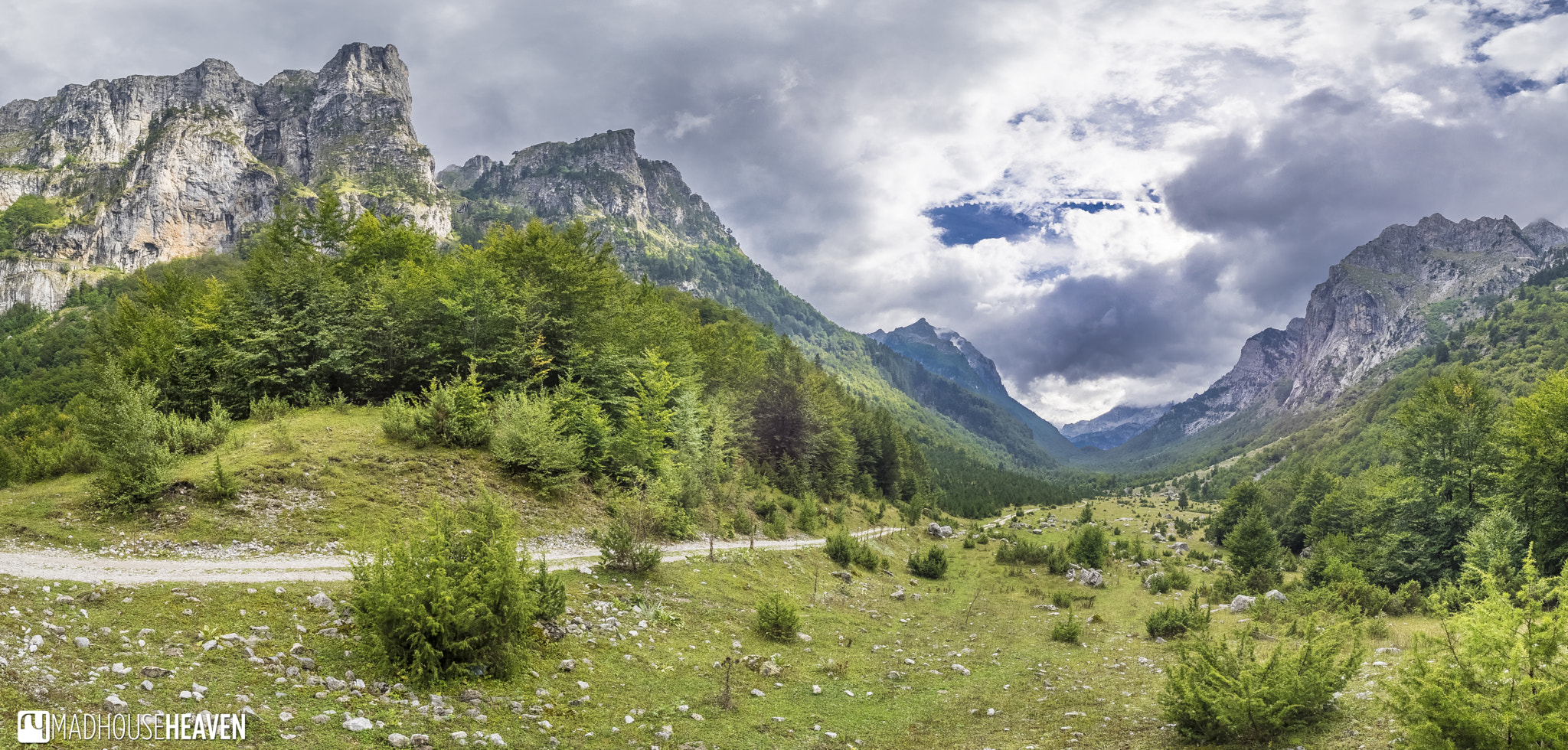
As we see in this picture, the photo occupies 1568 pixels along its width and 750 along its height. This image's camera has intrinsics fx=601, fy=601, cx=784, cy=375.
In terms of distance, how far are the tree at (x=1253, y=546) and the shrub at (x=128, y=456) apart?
5318cm

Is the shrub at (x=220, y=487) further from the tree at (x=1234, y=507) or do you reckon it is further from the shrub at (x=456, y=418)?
the tree at (x=1234, y=507)

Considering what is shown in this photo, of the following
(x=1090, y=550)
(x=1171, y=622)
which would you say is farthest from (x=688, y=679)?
(x=1090, y=550)

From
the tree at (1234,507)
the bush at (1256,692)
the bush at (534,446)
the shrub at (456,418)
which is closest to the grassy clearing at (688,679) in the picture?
the bush at (1256,692)

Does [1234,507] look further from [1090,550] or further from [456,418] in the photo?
[456,418]

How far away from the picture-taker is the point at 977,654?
2041cm

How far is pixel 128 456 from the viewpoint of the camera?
18641 millimetres

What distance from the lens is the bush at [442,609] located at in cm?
1048

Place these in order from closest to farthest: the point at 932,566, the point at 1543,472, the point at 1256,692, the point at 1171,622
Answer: the point at 1256,692
the point at 1171,622
the point at 1543,472
the point at 932,566

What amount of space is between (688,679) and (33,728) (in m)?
9.87

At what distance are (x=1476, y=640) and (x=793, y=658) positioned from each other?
1337 centimetres

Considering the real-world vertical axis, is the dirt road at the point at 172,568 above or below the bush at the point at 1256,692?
above

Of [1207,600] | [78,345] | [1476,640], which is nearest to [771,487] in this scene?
[1207,600]

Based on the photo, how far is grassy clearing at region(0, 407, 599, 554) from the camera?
57.4 ft

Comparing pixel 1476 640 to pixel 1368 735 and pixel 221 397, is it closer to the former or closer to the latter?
pixel 1368 735
